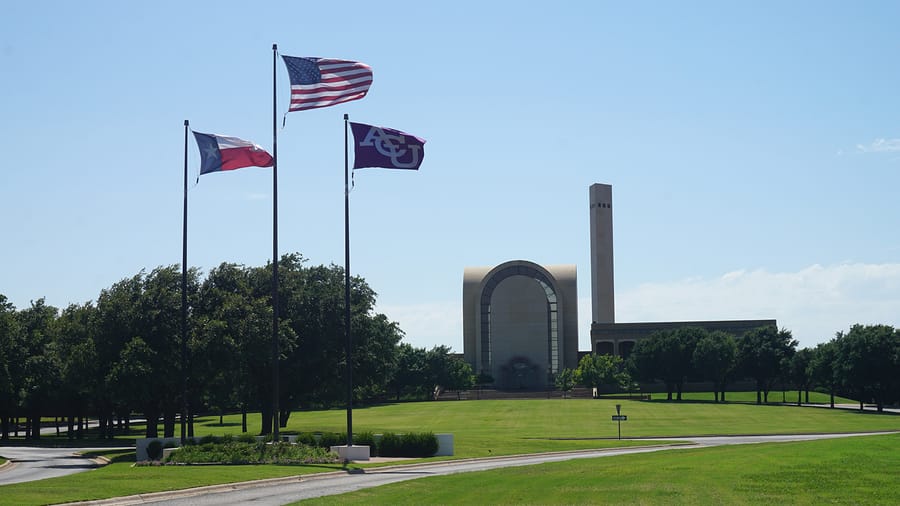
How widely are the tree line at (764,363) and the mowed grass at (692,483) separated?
216 feet

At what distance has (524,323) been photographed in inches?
6191

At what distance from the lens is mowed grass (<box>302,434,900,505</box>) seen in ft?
74.8

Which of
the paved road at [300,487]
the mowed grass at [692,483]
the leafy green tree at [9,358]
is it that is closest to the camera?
the mowed grass at [692,483]

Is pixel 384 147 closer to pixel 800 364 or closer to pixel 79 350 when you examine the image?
pixel 79 350

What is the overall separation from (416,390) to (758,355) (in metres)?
47.0

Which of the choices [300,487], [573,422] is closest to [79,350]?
[300,487]

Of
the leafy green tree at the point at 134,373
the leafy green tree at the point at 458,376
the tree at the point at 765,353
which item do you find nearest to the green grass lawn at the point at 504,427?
the leafy green tree at the point at 134,373

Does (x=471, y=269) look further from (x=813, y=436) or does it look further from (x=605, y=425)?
(x=813, y=436)

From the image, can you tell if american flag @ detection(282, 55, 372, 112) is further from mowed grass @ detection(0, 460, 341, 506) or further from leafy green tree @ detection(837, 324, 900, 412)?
leafy green tree @ detection(837, 324, 900, 412)

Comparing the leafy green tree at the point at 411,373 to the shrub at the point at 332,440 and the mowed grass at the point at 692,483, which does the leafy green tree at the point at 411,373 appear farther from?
the mowed grass at the point at 692,483

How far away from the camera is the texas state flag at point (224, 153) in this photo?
40.1 meters

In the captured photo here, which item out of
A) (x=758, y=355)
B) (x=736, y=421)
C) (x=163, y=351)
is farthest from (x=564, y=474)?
(x=758, y=355)

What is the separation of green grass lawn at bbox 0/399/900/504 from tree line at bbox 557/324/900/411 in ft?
17.8

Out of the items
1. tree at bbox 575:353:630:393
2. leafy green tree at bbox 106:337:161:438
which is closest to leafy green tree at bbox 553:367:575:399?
tree at bbox 575:353:630:393
